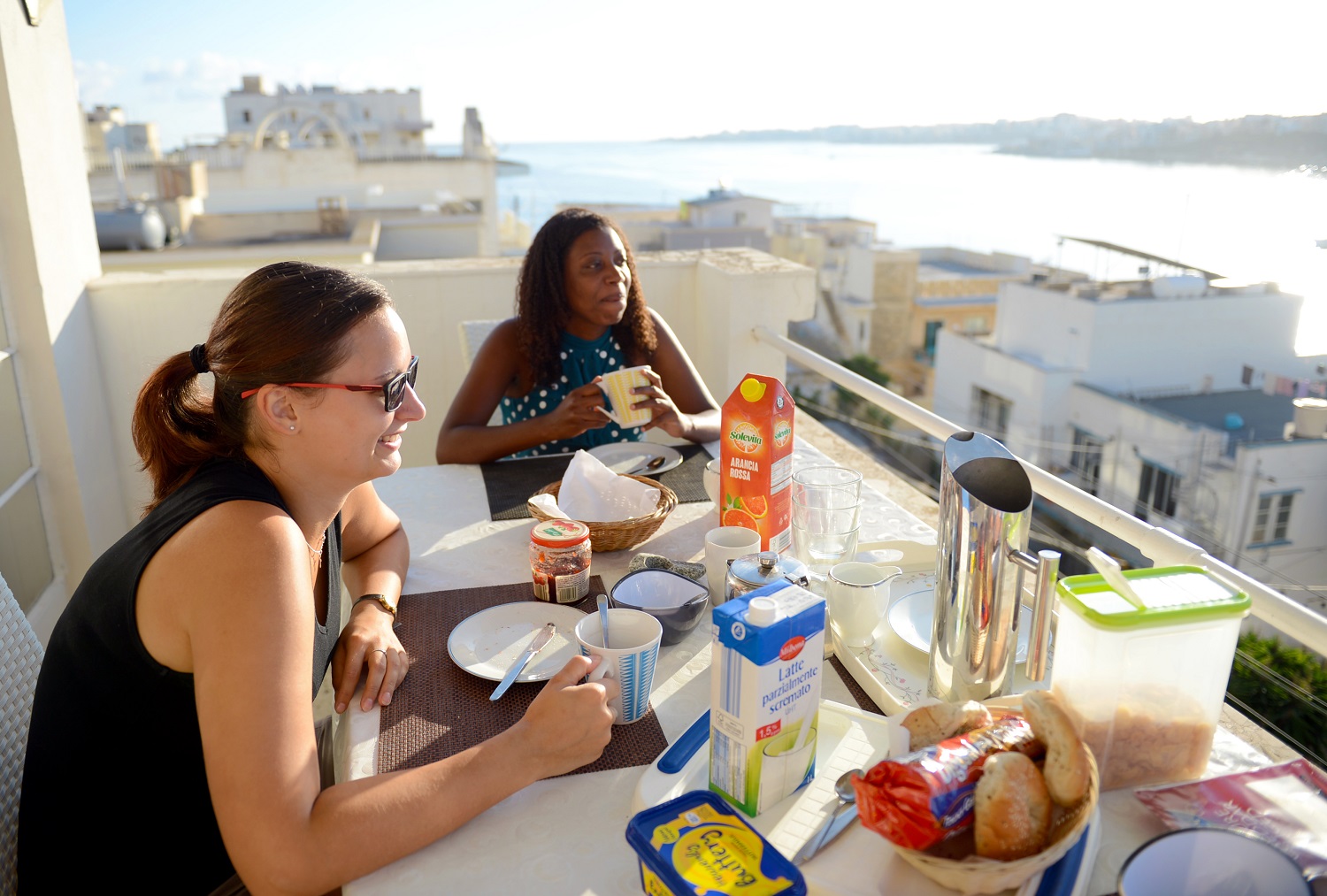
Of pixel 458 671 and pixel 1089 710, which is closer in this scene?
pixel 1089 710

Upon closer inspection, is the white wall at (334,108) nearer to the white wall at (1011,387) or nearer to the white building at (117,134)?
the white building at (117,134)

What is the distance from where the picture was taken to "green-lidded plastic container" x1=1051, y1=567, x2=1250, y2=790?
0.74 meters

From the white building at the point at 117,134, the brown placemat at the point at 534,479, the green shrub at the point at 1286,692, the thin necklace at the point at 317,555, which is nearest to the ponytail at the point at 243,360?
the thin necklace at the point at 317,555

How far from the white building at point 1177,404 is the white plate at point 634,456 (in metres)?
14.6

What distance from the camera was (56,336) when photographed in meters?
2.63

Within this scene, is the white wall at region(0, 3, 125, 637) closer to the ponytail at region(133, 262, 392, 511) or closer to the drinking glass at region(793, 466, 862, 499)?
the ponytail at region(133, 262, 392, 511)

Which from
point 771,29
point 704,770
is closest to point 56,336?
point 704,770

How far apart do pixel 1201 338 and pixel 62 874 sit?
2370 cm

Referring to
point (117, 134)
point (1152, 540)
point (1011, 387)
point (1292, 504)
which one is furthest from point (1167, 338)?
point (117, 134)

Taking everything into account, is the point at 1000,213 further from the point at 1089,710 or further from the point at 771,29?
the point at 1089,710

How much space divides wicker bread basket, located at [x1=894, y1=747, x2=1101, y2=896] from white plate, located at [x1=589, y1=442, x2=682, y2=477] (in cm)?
121

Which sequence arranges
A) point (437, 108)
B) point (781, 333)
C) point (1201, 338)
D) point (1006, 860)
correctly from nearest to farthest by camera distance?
point (1006, 860), point (781, 333), point (1201, 338), point (437, 108)

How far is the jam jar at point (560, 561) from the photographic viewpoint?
4.09 feet

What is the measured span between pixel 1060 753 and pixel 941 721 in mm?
113
